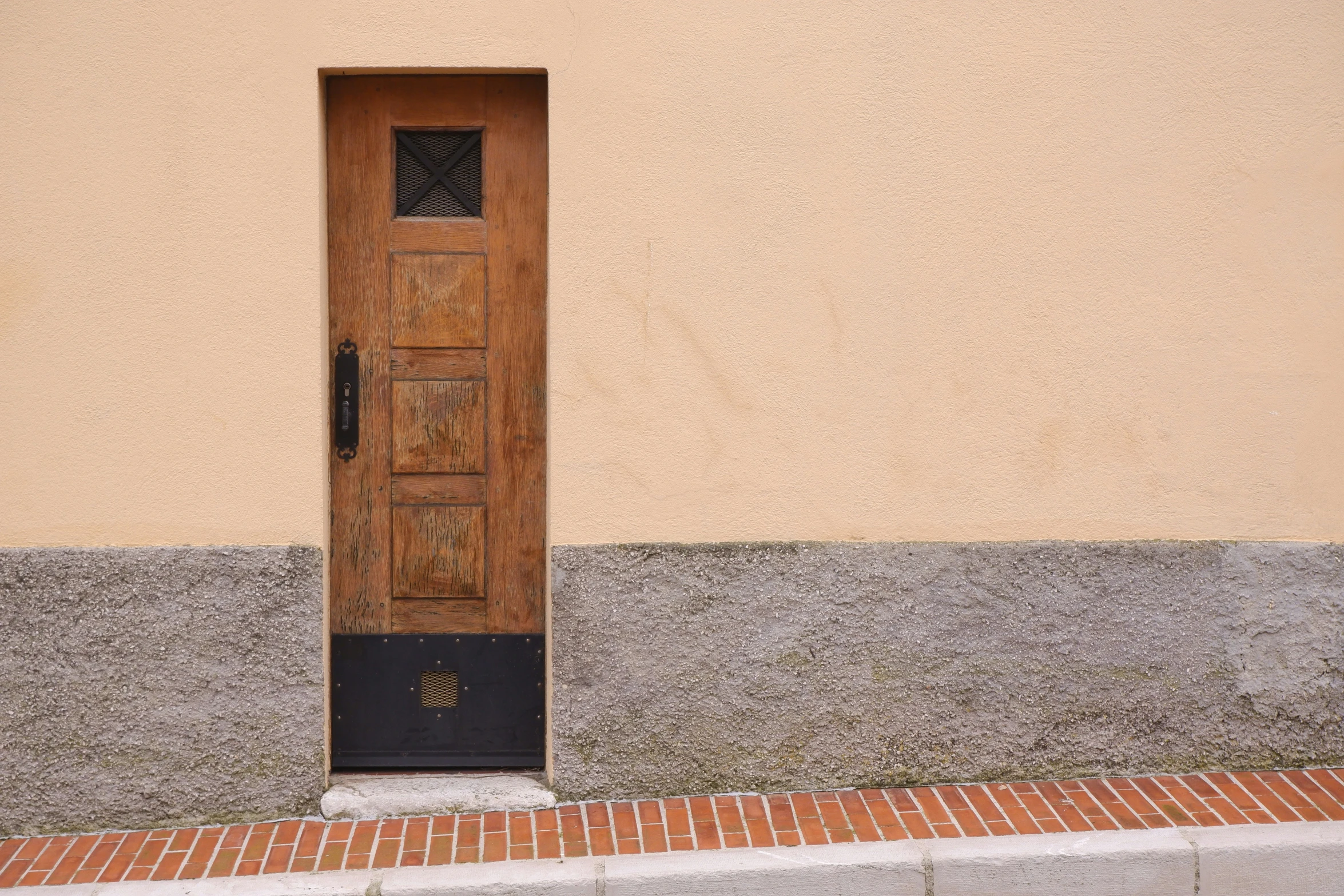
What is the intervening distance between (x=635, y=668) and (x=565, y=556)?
0.49 m

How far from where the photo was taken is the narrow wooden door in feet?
14.2

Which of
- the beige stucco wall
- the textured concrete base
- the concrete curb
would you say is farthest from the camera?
the textured concrete base

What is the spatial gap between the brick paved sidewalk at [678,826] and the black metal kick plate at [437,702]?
0.98 feet

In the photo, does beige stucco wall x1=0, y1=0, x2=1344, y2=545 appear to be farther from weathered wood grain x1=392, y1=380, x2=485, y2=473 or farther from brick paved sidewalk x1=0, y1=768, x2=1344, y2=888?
brick paved sidewalk x1=0, y1=768, x2=1344, y2=888

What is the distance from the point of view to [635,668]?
429 centimetres

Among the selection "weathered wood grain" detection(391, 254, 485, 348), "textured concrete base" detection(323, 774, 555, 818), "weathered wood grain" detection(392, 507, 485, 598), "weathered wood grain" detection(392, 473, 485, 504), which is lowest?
"textured concrete base" detection(323, 774, 555, 818)

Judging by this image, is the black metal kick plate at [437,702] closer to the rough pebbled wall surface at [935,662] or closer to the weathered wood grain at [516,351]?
the weathered wood grain at [516,351]

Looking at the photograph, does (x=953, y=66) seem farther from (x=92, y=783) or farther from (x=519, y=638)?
(x=92, y=783)

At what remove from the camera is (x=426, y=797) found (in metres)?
4.25

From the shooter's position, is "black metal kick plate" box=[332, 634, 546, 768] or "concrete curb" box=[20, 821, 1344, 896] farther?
"black metal kick plate" box=[332, 634, 546, 768]

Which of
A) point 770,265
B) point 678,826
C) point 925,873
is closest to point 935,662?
point 925,873

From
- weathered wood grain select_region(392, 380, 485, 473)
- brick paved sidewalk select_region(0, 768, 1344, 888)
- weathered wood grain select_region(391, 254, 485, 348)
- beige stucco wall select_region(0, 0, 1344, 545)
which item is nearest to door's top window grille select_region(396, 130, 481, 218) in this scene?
weathered wood grain select_region(391, 254, 485, 348)

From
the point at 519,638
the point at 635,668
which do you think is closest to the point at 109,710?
the point at 519,638

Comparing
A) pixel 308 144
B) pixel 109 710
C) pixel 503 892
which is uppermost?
pixel 308 144
